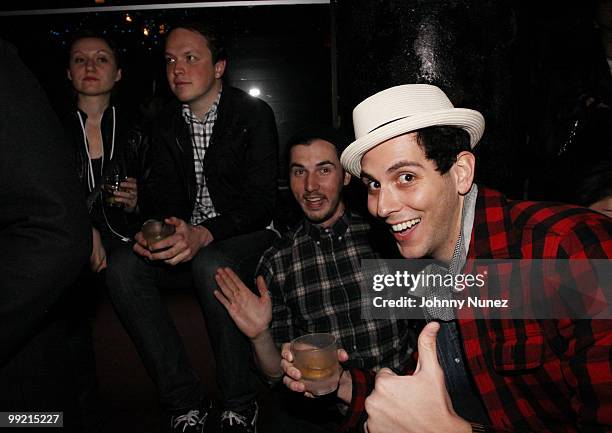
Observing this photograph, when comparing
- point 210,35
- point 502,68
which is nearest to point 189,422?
point 210,35

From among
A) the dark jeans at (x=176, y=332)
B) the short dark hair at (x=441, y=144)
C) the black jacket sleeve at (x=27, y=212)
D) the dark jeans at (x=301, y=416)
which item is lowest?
the dark jeans at (x=301, y=416)

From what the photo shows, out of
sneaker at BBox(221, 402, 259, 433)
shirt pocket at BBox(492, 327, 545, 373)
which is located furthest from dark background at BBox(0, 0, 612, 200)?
sneaker at BBox(221, 402, 259, 433)

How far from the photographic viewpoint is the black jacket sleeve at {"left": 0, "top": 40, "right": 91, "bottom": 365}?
105 cm

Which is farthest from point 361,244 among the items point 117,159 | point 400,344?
point 117,159

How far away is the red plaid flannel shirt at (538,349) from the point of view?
4.46 feet

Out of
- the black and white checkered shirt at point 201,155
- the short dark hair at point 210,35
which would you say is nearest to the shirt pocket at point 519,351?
the black and white checkered shirt at point 201,155

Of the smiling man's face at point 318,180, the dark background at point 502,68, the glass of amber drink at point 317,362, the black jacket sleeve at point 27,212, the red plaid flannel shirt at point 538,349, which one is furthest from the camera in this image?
the smiling man's face at point 318,180

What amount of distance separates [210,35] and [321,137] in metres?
1.26

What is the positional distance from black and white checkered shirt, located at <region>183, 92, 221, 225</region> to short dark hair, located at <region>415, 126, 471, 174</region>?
191cm

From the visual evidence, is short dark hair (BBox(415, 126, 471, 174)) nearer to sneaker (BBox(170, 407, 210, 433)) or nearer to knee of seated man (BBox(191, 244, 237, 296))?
knee of seated man (BBox(191, 244, 237, 296))

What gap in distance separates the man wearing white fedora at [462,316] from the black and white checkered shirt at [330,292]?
1.68ft

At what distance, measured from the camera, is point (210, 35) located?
3396 millimetres

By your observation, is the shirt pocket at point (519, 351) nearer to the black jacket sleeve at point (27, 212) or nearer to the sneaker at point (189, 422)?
the black jacket sleeve at point (27, 212)

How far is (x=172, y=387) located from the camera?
272 centimetres
